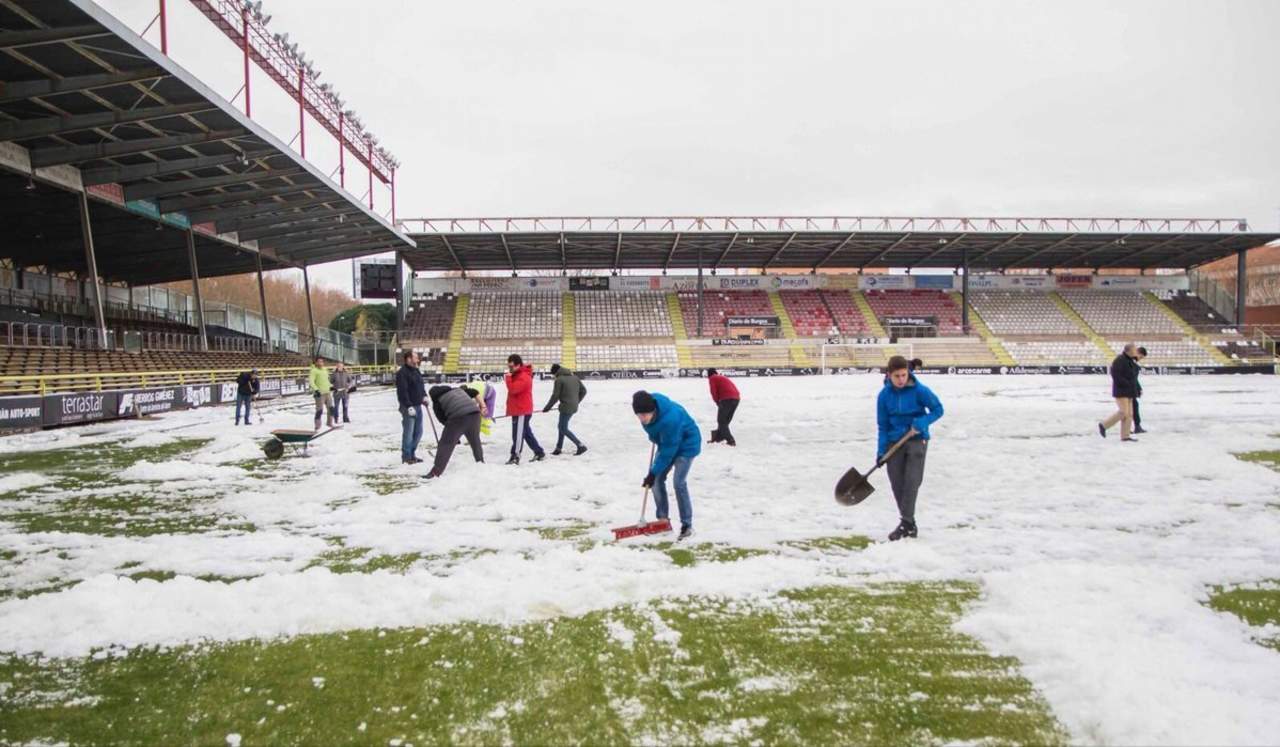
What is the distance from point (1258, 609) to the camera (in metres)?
3.94

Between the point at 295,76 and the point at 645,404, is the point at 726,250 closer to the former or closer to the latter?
the point at 295,76

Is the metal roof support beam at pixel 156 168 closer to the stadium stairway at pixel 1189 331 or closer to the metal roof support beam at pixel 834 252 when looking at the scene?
the metal roof support beam at pixel 834 252

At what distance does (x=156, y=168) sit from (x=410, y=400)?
19.5m

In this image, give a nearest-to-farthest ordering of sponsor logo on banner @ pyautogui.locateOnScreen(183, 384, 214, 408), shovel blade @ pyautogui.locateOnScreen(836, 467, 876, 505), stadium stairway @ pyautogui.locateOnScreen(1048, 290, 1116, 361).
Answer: shovel blade @ pyautogui.locateOnScreen(836, 467, 876, 505), sponsor logo on banner @ pyautogui.locateOnScreen(183, 384, 214, 408), stadium stairway @ pyautogui.locateOnScreen(1048, 290, 1116, 361)

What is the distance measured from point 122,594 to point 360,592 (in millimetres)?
1535

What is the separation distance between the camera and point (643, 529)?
5.61 meters

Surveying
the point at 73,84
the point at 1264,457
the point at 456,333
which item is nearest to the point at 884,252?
the point at 456,333

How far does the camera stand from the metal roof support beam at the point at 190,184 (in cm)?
2388

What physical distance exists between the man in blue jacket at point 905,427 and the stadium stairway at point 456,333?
39.0 meters

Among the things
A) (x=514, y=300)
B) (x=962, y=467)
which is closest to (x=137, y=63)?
(x=962, y=467)

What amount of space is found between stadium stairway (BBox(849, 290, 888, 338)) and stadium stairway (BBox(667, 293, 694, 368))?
1390 centimetres

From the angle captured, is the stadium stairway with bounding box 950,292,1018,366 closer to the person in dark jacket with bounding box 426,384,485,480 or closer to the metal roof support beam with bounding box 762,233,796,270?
the metal roof support beam with bounding box 762,233,796,270

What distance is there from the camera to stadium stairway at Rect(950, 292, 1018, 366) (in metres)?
43.8

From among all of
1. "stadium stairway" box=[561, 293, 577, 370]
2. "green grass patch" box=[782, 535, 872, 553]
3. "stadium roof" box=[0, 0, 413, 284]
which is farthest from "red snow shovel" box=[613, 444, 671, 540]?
"stadium stairway" box=[561, 293, 577, 370]
